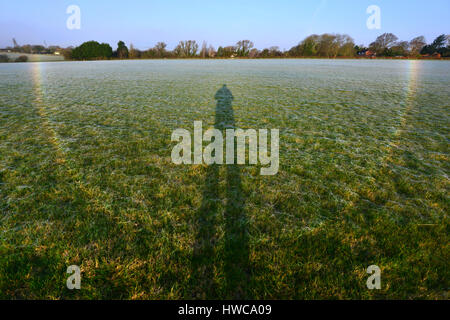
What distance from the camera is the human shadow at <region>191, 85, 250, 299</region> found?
2582 mm

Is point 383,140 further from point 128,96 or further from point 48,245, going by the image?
point 128,96

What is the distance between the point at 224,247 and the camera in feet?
10.3

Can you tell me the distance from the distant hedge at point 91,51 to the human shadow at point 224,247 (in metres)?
120

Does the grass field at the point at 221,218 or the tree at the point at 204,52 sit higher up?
the tree at the point at 204,52

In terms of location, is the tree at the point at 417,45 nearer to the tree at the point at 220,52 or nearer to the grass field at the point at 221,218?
the tree at the point at 220,52

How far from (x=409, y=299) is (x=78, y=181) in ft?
20.6

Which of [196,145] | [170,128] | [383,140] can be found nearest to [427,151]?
[383,140]

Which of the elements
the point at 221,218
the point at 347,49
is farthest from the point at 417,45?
the point at 221,218

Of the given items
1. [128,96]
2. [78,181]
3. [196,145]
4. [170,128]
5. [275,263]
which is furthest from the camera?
[128,96]

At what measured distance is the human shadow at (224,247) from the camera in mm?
2582

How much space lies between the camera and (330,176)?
16.6 feet

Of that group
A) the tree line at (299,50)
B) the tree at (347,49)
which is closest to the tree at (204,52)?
the tree line at (299,50)

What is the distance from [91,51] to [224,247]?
122977mm

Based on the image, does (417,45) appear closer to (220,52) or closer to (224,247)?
(220,52)
